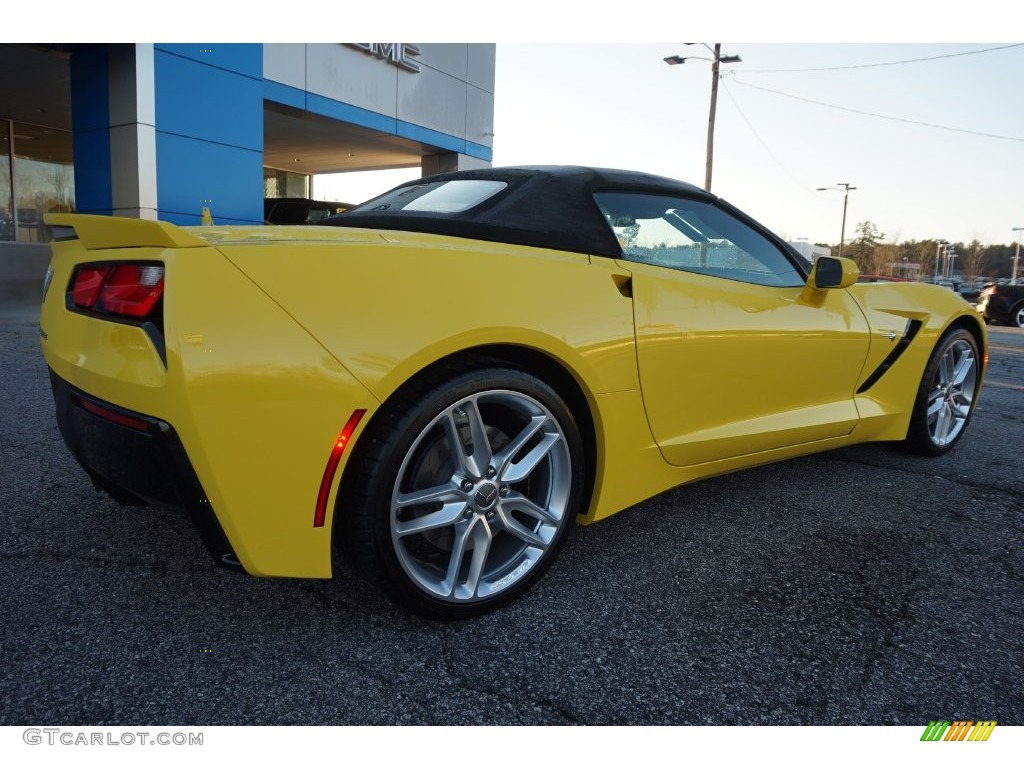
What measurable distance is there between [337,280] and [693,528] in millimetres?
1721

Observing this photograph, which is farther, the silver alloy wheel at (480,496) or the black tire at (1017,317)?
the black tire at (1017,317)

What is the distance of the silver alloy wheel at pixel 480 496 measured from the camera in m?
1.94

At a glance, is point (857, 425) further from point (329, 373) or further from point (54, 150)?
point (54, 150)

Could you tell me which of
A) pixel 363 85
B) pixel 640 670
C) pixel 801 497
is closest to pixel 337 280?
pixel 640 670

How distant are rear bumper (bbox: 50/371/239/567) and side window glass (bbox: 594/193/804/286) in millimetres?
1464

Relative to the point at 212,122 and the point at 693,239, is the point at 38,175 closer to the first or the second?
the point at 212,122

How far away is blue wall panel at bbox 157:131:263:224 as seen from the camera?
912 centimetres

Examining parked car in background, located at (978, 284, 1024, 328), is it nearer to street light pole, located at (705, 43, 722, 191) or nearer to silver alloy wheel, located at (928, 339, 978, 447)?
street light pole, located at (705, 43, 722, 191)

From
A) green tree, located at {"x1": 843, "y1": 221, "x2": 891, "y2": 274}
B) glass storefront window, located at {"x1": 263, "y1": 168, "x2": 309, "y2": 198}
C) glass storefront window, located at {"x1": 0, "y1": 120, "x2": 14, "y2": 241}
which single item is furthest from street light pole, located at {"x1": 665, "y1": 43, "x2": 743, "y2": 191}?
green tree, located at {"x1": 843, "y1": 221, "x2": 891, "y2": 274}

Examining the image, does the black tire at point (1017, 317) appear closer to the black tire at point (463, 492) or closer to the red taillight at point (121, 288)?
the black tire at point (463, 492)

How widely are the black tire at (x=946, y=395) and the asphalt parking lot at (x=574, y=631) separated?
0.84 meters

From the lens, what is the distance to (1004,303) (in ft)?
58.1

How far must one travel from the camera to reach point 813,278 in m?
2.96
